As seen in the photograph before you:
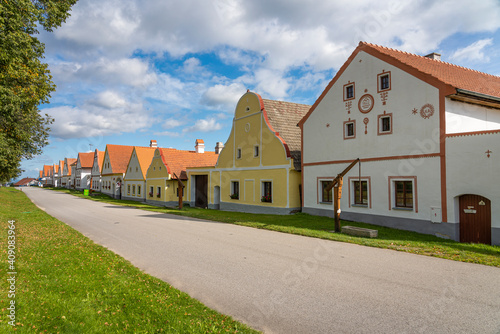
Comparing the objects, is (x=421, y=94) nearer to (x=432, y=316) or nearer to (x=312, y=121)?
(x=312, y=121)

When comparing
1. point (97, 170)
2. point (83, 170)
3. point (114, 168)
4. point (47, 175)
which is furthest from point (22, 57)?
point (47, 175)

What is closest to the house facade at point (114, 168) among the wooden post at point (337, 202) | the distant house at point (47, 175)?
the wooden post at point (337, 202)

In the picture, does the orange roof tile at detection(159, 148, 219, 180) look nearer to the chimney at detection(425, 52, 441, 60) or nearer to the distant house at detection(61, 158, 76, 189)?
the chimney at detection(425, 52, 441, 60)

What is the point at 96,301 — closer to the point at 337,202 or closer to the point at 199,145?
the point at 337,202

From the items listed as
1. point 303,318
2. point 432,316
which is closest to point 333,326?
point 303,318

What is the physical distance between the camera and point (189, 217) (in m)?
21.2

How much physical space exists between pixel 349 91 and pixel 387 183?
5.47 m

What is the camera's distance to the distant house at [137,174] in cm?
3981

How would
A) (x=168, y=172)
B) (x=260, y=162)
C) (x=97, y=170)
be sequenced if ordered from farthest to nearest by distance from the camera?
(x=97, y=170)
(x=168, y=172)
(x=260, y=162)

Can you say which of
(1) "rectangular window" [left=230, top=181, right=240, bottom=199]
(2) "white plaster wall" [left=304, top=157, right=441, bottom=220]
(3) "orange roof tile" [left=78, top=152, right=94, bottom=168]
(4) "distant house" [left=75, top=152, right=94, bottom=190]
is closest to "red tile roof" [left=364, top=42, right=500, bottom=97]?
(2) "white plaster wall" [left=304, top=157, right=441, bottom=220]

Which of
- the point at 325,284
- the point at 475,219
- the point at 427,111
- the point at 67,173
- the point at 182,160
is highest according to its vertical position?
the point at 427,111

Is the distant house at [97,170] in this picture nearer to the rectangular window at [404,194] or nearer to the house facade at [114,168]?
the house facade at [114,168]

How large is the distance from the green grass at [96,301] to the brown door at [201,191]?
21133mm

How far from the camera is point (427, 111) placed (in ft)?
45.0
